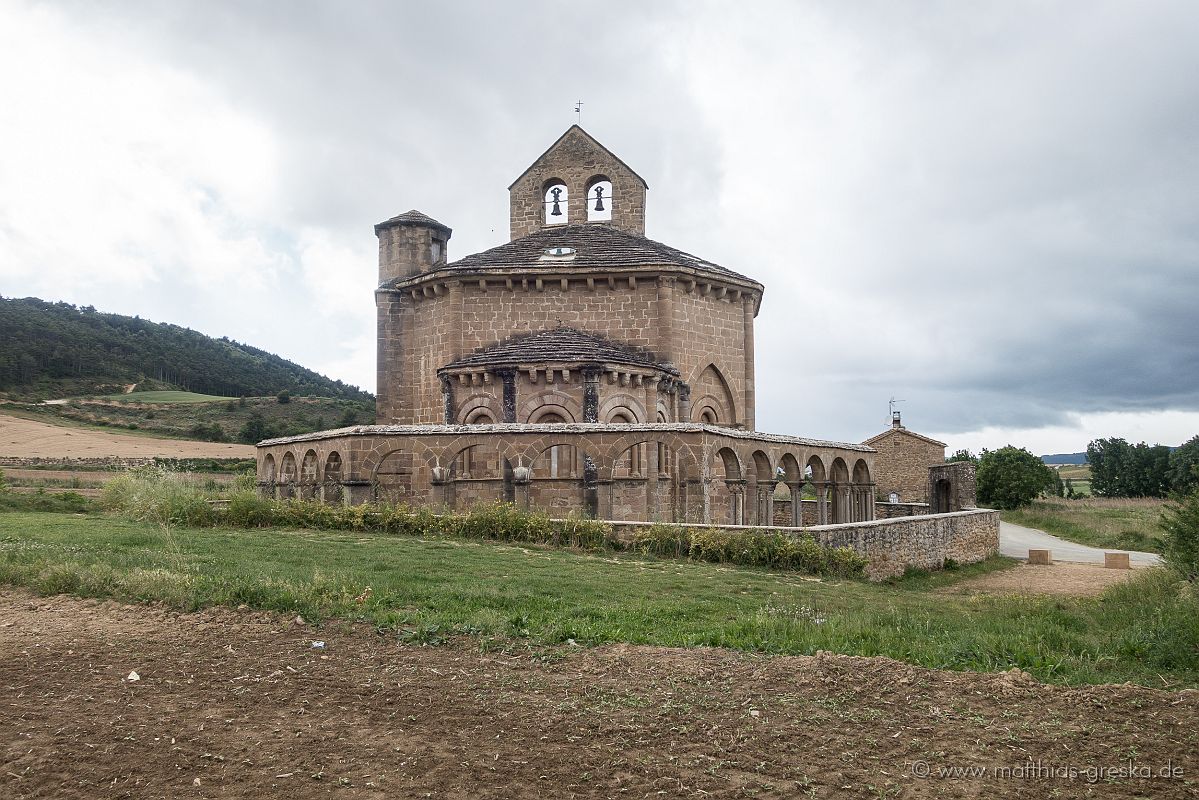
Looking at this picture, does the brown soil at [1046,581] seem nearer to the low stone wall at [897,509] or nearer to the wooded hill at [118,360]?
the low stone wall at [897,509]

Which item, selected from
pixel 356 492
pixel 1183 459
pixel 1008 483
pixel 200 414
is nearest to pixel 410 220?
pixel 356 492

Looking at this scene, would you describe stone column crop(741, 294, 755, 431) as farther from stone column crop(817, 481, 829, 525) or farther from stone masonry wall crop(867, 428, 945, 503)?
stone masonry wall crop(867, 428, 945, 503)

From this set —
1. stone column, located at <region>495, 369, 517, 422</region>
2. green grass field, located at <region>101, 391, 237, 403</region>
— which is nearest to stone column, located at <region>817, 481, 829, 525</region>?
stone column, located at <region>495, 369, 517, 422</region>

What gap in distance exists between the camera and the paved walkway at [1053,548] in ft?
66.1

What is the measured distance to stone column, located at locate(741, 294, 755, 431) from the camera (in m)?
23.0

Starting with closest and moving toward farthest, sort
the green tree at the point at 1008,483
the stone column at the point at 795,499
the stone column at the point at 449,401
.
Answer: the stone column at the point at 795,499 < the stone column at the point at 449,401 < the green tree at the point at 1008,483

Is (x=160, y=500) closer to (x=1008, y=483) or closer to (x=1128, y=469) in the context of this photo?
(x=1008, y=483)

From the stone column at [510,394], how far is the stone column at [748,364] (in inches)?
282

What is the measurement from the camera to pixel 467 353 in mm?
20812

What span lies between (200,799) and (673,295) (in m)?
18.1

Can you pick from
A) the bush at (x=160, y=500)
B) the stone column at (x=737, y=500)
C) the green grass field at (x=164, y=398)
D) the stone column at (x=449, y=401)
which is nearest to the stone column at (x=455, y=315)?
the stone column at (x=449, y=401)

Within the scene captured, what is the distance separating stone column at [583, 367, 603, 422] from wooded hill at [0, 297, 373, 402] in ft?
184

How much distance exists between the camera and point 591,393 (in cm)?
1830

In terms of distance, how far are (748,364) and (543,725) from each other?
1909 centimetres
